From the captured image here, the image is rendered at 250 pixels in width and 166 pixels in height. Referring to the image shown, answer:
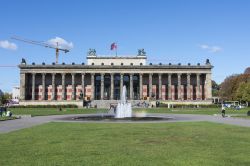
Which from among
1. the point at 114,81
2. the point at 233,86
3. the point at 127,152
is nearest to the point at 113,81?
the point at 114,81

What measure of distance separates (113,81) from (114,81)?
451cm

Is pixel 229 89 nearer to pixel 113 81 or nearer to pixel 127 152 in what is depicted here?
pixel 113 81

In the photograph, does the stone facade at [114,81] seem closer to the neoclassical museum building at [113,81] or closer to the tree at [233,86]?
the neoclassical museum building at [113,81]

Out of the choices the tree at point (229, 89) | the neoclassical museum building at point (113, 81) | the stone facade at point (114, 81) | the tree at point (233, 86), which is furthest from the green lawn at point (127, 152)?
the tree at point (229, 89)

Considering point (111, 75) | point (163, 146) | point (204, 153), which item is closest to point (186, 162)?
point (204, 153)

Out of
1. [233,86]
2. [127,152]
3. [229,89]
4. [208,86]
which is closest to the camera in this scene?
[127,152]

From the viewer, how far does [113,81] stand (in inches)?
5778

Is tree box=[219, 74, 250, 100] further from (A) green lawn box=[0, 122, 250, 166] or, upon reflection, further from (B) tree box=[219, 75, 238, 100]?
(A) green lawn box=[0, 122, 250, 166]

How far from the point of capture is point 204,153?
56.1ft

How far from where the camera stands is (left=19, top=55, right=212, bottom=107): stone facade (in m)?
144

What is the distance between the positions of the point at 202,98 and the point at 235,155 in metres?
139

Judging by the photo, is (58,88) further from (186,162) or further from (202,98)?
(186,162)

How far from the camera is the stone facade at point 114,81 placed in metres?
144

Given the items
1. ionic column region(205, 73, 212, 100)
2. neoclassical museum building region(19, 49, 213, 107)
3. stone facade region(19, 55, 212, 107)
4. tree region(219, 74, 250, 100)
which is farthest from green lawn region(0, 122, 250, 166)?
tree region(219, 74, 250, 100)
